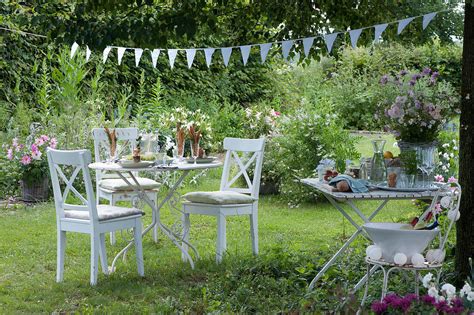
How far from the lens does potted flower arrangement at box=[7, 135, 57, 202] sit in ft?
25.6

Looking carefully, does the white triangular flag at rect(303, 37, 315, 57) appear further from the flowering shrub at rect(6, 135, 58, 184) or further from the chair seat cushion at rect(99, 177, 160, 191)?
the flowering shrub at rect(6, 135, 58, 184)

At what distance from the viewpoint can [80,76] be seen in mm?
8688

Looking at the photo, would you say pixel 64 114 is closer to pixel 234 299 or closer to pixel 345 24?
pixel 345 24

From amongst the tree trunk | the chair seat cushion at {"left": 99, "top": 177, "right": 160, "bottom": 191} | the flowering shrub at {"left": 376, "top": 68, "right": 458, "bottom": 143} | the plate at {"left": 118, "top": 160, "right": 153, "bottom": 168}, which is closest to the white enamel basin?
the tree trunk

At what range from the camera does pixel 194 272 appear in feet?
A: 17.2

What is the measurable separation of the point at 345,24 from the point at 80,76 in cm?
410

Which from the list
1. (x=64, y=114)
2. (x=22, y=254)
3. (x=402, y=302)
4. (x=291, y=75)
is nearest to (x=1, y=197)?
(x=64, y=114)

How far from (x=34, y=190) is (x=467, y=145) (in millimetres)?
5037

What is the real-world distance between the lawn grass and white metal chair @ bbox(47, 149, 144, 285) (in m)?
0.18

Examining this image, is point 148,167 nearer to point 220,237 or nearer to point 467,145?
point 220,237

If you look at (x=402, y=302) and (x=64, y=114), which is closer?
(x=402, y=302)

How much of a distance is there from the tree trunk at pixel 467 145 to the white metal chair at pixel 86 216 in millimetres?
2123

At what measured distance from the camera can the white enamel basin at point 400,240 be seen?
3.54 metres

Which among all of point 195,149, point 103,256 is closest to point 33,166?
point 195,149
